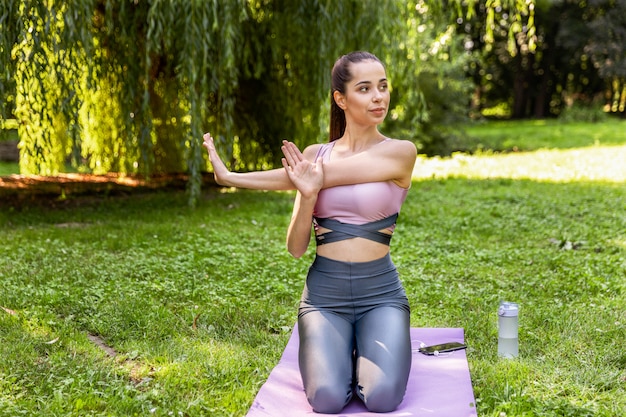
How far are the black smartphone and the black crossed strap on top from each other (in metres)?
0.70

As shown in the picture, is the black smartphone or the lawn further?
the black smartphone

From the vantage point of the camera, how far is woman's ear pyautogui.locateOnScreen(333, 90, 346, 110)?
362 centimetres

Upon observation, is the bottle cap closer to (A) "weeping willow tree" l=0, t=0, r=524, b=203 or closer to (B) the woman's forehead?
(B) the woman's forehead

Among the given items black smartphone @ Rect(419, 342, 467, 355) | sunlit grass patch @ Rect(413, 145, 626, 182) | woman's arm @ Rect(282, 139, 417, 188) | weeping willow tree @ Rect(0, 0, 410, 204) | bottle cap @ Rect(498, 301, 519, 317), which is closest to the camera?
Result: woman's arm @ Rect(282, 139, 417, 188)

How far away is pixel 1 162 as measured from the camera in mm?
15766

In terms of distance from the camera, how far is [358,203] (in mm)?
3551

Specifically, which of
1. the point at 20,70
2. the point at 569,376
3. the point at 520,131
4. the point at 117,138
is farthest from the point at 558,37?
the point at 569,376

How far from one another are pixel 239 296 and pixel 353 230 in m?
1.65

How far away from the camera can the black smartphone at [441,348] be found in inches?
154

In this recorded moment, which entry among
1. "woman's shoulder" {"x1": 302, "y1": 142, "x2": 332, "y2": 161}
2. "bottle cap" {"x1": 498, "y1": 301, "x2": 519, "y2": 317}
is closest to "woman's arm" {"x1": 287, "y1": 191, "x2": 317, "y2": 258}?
"woman's shoulder" {"x1": 302, "y1": 142, "x2": 332, "y2": 161}

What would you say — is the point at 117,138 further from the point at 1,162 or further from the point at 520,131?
the point at 520,131

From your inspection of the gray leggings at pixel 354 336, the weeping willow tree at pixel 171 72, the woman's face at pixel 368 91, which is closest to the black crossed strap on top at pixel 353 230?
the gray leggings at pixel 354 336

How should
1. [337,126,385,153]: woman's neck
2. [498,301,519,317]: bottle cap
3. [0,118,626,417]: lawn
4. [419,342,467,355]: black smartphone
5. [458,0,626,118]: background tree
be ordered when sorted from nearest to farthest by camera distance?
[0,118,626,417]: lawn, [337,126,385,153]: woman's neck, [498,301,519,317]: bottle cap, [419,342,467,355]: black smartphone, [458,0,626,118]: background tree

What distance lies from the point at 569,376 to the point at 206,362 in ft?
5.77
